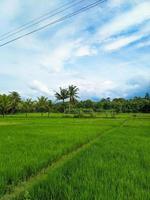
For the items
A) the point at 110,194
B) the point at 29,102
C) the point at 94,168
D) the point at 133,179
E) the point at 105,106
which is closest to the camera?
the point at 110,194

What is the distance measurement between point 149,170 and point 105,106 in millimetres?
65960

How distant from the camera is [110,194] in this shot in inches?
132

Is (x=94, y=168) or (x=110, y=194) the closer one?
(x=110, y=194)

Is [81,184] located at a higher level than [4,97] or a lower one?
lower

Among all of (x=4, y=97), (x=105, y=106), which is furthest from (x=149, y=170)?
(x=105, y=106)

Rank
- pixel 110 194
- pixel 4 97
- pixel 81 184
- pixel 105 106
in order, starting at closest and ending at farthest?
1. pixel 110 194
2. pixel 81 184
3. pixel 4 97
4. pixel 105 106

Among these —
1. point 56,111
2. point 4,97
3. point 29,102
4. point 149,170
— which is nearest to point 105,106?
point 56,111

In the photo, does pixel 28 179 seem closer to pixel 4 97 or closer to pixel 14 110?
pixel 4 97

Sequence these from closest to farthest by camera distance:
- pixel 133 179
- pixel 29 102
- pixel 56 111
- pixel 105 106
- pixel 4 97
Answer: pixel 133 179, pixel 4 97, pixel 29 102, pixel 56 111, pixel 105 106

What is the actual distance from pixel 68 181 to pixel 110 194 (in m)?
0.92

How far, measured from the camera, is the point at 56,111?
6219 centimetres

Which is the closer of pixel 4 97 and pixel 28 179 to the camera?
pixel 28 179

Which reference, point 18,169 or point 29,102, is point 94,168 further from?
point 29,102

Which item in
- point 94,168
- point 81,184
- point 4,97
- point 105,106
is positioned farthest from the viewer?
point 105,106
